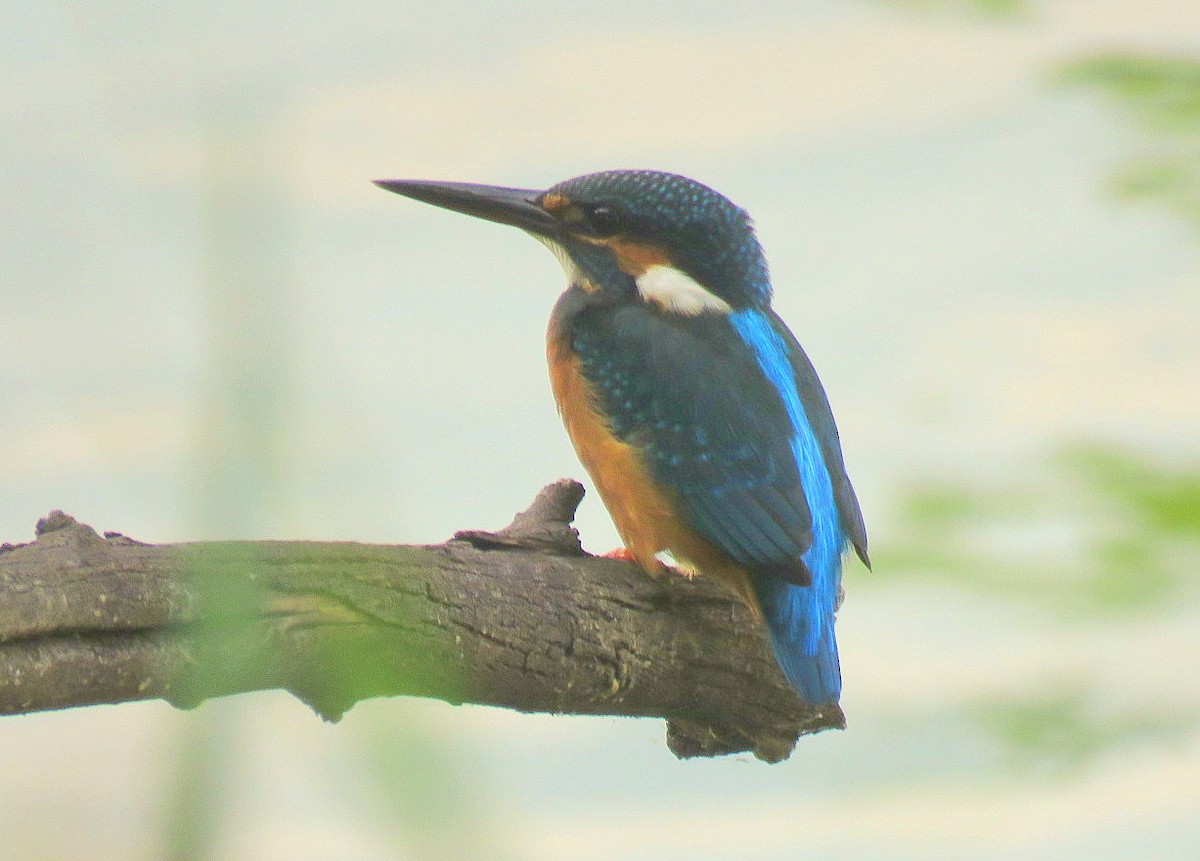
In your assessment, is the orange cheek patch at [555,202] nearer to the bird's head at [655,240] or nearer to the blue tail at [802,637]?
the bird's head at [655,240]

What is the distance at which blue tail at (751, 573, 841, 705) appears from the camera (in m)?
1.67

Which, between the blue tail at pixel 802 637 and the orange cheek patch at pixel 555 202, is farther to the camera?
the orange cheek patch at pixel 555 202

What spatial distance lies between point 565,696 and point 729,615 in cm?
30

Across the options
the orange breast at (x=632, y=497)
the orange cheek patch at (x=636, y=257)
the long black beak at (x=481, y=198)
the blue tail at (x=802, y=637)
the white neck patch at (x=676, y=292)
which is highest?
the long black beak at (x=481, y=198)

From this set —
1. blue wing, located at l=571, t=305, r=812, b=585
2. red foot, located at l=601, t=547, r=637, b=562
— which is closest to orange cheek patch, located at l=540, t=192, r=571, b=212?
blue wing, located at l=571, t=305, r=812, b=585

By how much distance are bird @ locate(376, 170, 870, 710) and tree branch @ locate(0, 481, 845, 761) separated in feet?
0.29

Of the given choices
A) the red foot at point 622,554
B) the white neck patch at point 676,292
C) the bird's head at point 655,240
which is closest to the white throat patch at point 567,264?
the bird's head at point 655,240

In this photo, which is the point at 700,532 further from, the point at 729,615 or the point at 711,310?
the point at 711,310

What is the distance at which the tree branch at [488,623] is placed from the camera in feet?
3.85

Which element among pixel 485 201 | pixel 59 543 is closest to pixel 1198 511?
pixel 59 543

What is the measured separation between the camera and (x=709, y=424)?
1.86 m

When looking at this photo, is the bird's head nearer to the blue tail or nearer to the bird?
the bird

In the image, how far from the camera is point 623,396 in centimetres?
192

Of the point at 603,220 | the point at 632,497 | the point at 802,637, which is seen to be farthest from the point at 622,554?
the point at 603,220
